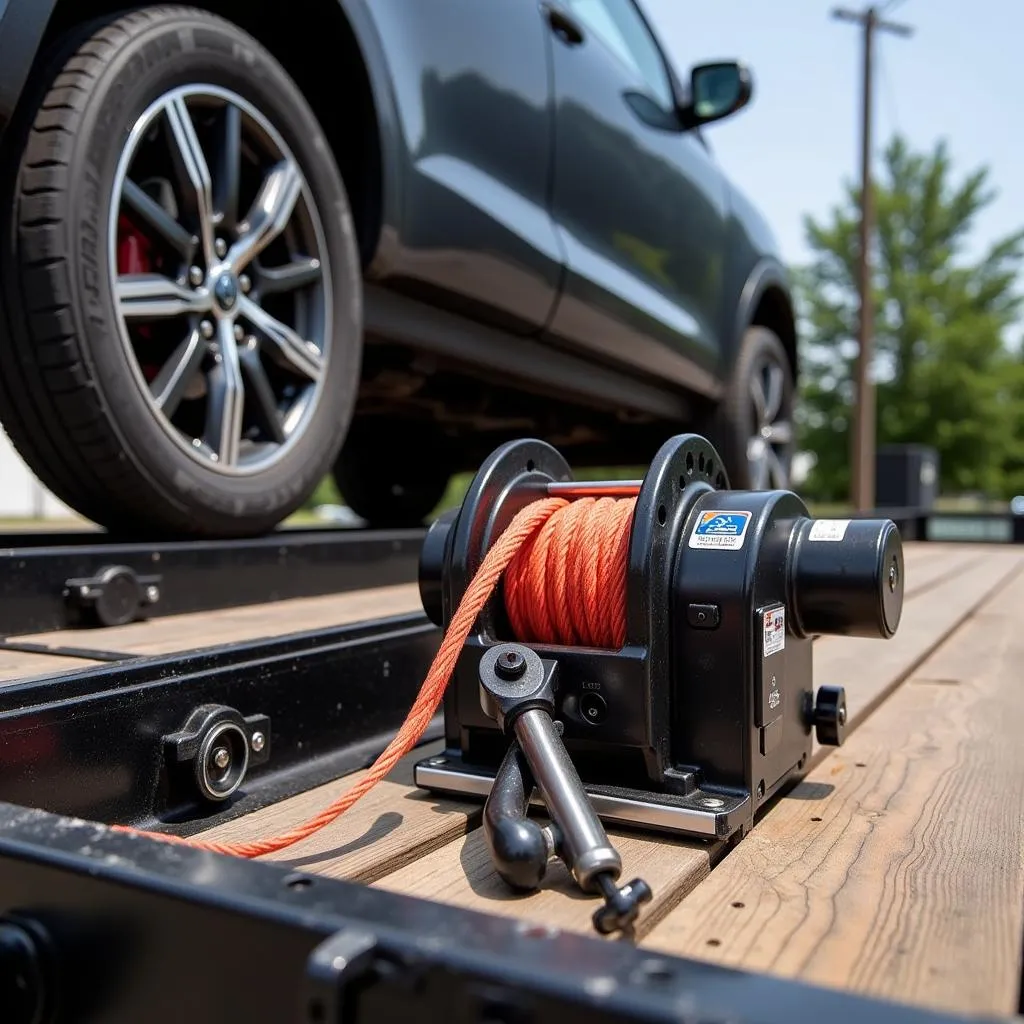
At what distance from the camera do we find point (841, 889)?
1.00 m

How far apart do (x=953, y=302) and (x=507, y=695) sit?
88.3 ft

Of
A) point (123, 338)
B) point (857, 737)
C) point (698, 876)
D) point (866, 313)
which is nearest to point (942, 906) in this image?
point (698, 876)

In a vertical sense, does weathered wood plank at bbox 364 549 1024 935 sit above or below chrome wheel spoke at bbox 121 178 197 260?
below

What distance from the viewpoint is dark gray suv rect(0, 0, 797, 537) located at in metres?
1.78

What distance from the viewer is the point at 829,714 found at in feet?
4.54

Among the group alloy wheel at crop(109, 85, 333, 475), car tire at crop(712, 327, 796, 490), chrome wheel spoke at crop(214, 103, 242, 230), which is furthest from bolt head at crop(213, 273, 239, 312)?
car tire at crop(712, 327, 796, 490)

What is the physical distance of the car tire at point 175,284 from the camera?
1748 mm

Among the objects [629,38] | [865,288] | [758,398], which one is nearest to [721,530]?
[629,38]

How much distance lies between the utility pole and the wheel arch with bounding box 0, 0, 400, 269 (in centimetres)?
1152

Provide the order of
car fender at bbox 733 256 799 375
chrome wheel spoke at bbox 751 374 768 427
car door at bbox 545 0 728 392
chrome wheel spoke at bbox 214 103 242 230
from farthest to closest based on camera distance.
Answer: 1. chrome wheel spoke at bbox 751 374 768 427
2. car fender at bbox 733 256 799 375
3. car door at bbox 545 0 728 392
4. chrome wheel spoke at bbox 214 103 242 230

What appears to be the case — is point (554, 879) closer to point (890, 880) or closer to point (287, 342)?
point (890, 880)

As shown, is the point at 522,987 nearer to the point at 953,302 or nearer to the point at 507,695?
the point at 507,695

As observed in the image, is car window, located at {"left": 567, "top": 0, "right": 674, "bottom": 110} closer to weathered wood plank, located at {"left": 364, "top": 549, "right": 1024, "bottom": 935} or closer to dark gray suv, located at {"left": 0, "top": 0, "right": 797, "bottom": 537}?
dark gray suv, located at {"left": 0, "top": 0, "right": 797, "bottom": 537}

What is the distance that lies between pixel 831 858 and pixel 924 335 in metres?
25.9
